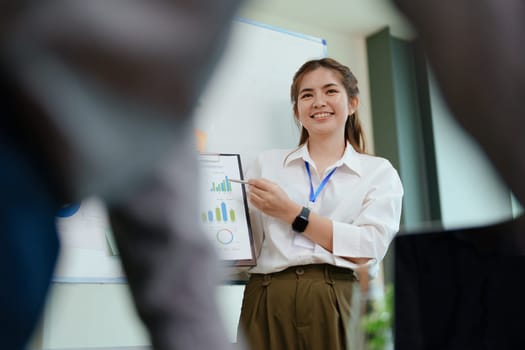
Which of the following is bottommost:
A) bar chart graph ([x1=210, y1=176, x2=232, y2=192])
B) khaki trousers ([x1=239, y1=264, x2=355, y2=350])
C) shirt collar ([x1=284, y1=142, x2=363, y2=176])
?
khaki trousers ([x1=239, y1=264, x2=355, y2=350])

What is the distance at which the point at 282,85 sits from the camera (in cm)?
317

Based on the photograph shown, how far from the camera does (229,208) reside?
2.54 m

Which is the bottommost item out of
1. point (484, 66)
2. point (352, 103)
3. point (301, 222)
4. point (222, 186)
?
point (301, 222)

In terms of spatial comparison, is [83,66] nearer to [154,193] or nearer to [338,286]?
[154,193]

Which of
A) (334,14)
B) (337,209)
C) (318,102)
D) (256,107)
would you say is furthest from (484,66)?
(334,14)

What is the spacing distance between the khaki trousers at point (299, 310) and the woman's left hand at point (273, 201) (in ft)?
0.66

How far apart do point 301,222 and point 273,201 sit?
13 centimetres

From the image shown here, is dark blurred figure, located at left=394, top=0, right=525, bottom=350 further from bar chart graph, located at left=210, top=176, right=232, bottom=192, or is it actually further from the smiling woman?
bar chart graph, located at left=210, top=176, right=232, bottom=192

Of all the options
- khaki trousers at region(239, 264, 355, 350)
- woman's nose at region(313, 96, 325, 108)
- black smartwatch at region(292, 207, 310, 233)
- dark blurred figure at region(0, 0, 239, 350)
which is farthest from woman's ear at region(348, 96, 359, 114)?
dark blurred figure at region(0, 0, 239, 350)

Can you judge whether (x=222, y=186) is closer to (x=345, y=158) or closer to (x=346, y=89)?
(x=345, y=158)

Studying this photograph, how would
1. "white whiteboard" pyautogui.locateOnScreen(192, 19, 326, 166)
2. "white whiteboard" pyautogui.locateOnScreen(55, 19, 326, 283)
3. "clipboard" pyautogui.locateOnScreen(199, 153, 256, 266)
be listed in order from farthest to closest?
"white whiteboard" pyautogui.locateOnScreen(192, 19, 326, 166), "white whiteboard" pyautogui.locateOnScreen(55, 19, 326, 283), "clipboard" pyautogui.locateOnScreen(199, 153, 256, 266)

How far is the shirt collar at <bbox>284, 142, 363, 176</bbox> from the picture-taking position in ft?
8.33

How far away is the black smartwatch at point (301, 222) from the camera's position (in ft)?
7.64

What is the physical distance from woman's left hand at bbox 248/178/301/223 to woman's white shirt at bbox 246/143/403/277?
0.06 meters
